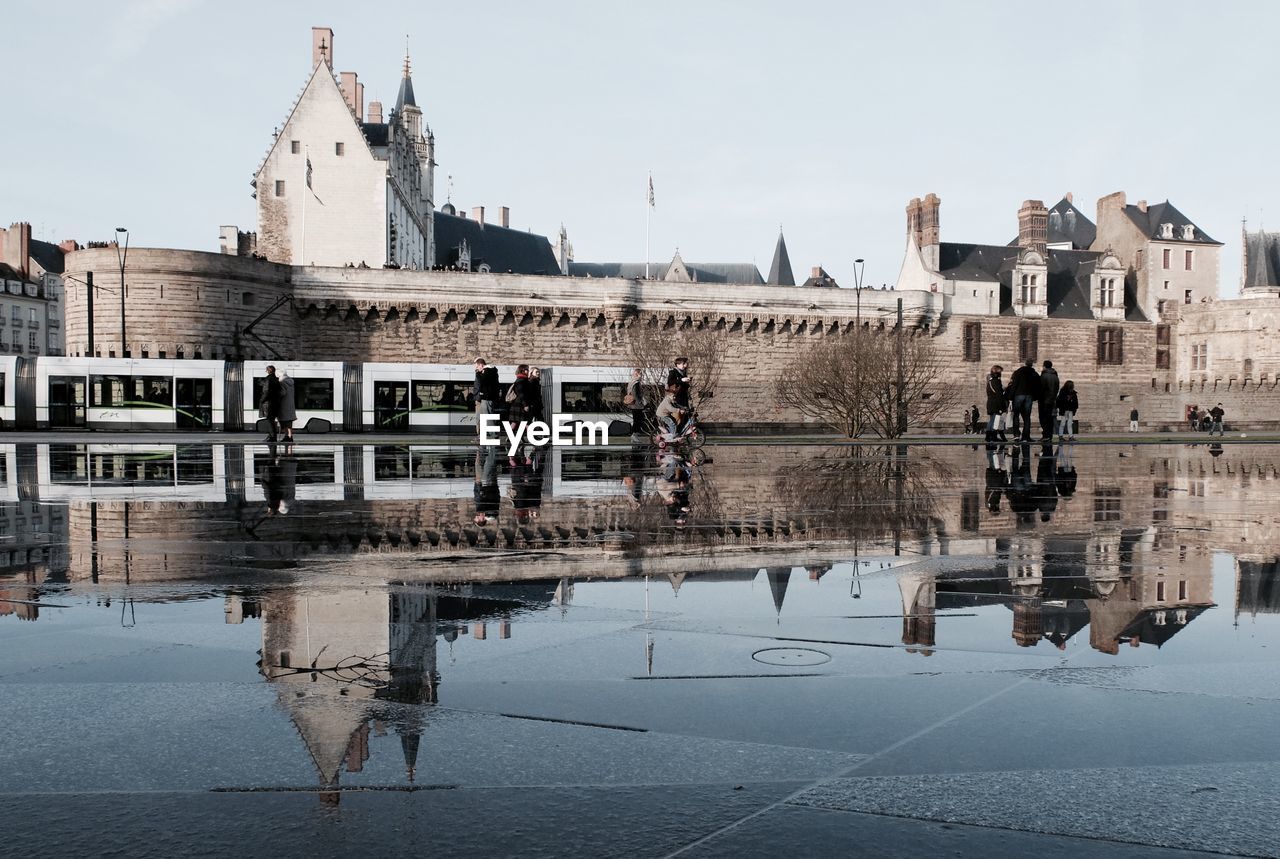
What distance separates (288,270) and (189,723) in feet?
162

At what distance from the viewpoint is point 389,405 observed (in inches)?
1558

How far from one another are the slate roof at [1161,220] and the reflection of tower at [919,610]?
67.3 meters

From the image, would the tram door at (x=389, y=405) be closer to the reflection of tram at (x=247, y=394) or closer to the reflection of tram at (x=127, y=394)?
the reflection of tram at (x=247, y=394)

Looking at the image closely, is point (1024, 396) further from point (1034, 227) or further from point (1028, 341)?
point (1034, 227)

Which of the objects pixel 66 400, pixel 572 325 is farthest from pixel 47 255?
pixel 66 400

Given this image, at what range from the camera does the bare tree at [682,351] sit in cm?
3847

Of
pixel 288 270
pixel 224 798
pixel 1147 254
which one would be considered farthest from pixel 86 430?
pixel 1147 254

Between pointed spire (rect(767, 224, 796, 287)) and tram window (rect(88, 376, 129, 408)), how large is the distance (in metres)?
64.7

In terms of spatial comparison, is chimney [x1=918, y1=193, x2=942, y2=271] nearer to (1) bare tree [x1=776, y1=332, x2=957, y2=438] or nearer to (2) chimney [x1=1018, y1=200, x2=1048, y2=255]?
(2) chimney [x1=1018, y1=200, x2=1048, y2=255]

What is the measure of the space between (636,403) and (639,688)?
19.8m

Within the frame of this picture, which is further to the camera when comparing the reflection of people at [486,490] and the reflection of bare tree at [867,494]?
the reflection of people at [486,490]

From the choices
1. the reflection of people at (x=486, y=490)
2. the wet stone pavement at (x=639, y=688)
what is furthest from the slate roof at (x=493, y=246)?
the wet stone pavement at (x=639, y=688)

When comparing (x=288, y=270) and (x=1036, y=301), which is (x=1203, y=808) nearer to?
(x=288, y=270)

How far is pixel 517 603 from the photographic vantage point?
5113mm
